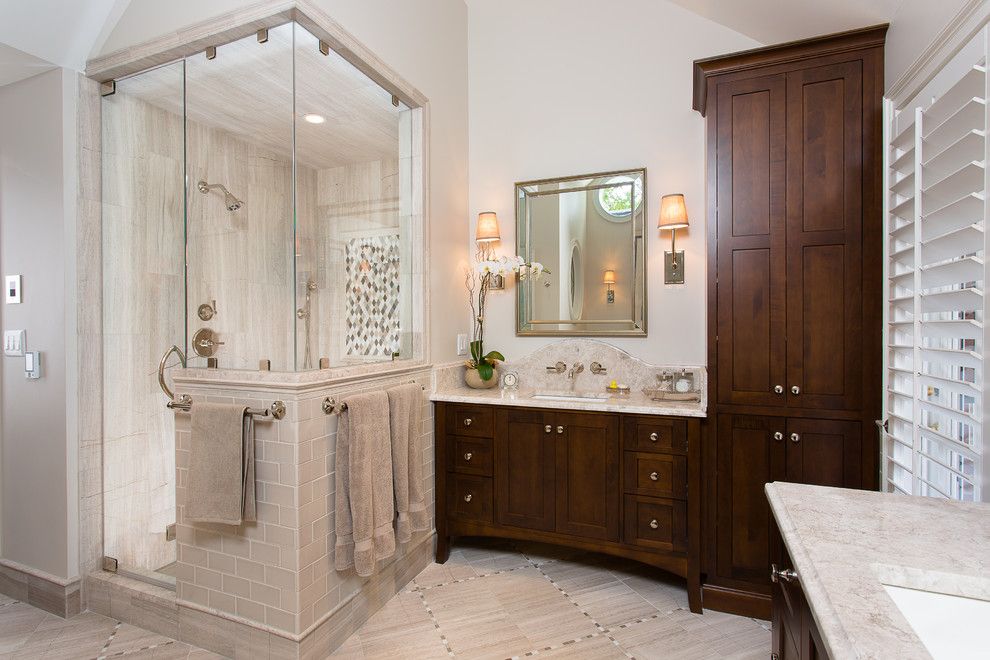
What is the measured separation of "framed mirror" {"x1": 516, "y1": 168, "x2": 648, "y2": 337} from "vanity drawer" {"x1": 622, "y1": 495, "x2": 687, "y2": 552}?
0.98 meters

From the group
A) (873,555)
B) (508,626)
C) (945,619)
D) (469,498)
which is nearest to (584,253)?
(469,498)

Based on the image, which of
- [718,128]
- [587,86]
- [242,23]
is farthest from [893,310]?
[242,23]

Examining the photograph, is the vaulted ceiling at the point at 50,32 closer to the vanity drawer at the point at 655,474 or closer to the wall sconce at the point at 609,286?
the wall sconce at the point at 609,286

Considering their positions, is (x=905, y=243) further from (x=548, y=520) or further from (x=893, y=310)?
(x=548, y=520)

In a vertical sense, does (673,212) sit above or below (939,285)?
above

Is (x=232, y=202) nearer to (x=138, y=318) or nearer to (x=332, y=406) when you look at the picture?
(x=138, y=318)

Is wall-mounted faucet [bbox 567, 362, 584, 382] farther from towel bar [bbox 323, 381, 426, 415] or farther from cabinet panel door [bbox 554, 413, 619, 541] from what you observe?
towel bar [bbox 323, 381, 426, 415]

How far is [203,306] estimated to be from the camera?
214 centimetres

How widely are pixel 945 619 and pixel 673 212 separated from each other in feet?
7.31

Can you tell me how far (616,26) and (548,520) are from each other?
2.85 m

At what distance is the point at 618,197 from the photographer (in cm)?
295

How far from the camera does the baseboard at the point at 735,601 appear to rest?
2207 millimetres

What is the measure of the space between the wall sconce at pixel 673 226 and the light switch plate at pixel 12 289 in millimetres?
3246

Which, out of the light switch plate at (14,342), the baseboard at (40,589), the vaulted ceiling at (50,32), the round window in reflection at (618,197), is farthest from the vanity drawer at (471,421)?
the vaulted ceiling at (50,32)
